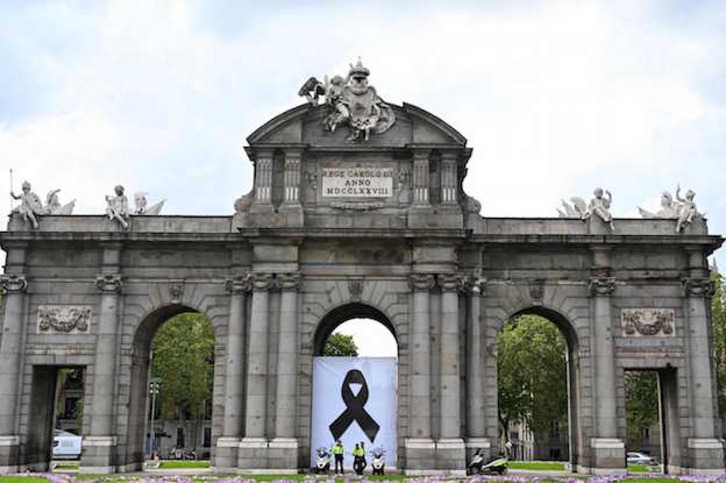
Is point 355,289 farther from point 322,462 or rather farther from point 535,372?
point 535,372

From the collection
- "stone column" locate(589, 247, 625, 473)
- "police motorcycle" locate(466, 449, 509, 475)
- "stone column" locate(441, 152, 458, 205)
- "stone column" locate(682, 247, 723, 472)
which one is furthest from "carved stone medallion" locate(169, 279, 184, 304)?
"stone column" locate(682, 247, 723, 472)

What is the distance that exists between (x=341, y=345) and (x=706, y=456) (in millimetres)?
57157

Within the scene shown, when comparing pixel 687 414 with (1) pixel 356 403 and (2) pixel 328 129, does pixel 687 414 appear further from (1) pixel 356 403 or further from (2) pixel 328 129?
(2) pixel 328 129

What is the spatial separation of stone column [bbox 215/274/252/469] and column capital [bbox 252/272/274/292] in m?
0.44

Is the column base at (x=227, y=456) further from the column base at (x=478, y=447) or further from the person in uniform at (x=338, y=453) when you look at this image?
the column base at (x=478, y=447)

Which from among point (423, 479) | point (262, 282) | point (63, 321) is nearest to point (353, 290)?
point (262, 282)

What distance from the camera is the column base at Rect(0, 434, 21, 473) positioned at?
33156 millimetres

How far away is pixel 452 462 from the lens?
105ft

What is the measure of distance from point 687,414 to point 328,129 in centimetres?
1826

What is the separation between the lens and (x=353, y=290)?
111 ft

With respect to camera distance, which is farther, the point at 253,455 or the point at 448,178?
the point at 448,178

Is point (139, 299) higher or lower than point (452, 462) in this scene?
higher

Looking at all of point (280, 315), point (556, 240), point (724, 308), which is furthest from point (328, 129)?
point (724, 308)

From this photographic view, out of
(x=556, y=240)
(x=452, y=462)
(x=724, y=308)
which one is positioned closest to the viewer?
(x=452, y=462)
